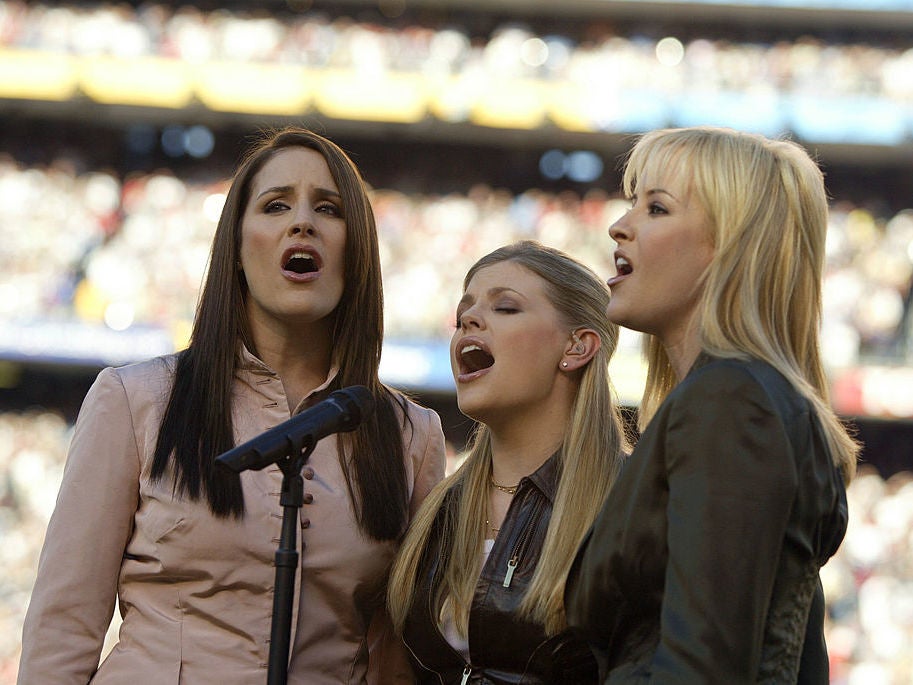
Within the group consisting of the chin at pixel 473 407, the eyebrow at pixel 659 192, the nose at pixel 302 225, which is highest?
the eyebrow at pixel 659 192

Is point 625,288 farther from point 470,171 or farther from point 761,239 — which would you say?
point 470,171

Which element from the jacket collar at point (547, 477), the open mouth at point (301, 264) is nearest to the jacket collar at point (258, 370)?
the open mouth at point (301, 264)

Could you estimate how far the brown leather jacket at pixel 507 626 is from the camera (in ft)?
6.72

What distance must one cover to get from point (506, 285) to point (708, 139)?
28.2 inches

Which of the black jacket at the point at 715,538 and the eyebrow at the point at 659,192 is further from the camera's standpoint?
the eyebrow at the point at 659,192

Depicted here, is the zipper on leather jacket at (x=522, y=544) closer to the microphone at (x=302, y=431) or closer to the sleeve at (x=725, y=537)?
the microphone at (x=302, y=431)

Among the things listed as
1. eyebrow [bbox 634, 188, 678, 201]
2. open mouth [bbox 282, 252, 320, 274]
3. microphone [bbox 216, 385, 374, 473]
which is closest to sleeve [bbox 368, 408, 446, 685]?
open mouth [bbox 282, 252, 320, 274]

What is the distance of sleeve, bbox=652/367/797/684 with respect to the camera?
4.77 feet

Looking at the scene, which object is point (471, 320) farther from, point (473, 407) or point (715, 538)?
point (715, 538)

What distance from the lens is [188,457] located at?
2127mm

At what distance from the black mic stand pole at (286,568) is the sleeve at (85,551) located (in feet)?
1.64

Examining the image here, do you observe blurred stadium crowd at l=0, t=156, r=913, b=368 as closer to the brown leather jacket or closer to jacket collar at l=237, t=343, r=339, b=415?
jacket collar at l=237, t=343, r=339, b=415

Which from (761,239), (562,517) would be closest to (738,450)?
(761,239)

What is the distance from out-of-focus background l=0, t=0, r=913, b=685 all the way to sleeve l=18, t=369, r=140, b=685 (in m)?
6.52
